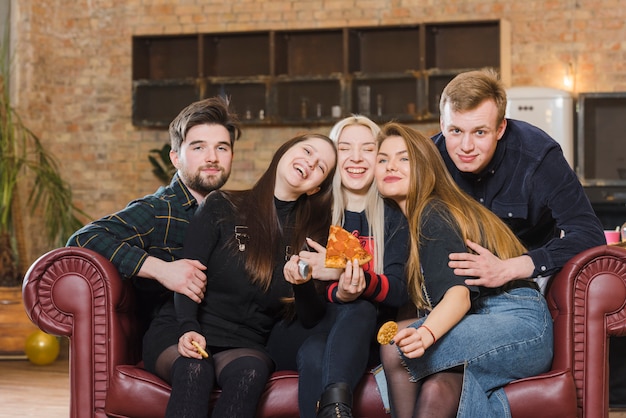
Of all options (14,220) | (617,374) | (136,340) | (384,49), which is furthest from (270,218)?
(384,49)

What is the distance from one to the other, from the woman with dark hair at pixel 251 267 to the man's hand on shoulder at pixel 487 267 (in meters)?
0.48

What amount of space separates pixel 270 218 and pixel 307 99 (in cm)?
509

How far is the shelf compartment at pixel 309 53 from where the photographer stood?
8.15 meters

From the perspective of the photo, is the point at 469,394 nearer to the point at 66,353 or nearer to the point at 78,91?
the point at 66,353

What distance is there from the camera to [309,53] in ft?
27.0

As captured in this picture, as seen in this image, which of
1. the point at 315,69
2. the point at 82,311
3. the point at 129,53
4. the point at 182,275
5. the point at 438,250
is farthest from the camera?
the point at 129,53

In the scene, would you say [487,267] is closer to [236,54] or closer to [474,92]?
[474,92]

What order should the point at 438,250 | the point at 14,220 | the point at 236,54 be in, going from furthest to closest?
the point at 236,54 → the point at 14,220 → the point at 438,250

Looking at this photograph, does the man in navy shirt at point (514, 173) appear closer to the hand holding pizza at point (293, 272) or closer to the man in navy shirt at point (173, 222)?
the hand holding pizza at point (293, 272)

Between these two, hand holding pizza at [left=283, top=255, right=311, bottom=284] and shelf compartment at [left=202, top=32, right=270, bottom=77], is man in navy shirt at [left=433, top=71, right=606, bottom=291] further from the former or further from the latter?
shelf compartment at [left=202, top=32, right=270, bottom=77]

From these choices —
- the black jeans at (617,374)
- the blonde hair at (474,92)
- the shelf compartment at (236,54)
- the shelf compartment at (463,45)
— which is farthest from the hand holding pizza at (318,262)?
the shelf compartment at (236,54)

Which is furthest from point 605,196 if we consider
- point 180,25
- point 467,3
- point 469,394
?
point 469,394

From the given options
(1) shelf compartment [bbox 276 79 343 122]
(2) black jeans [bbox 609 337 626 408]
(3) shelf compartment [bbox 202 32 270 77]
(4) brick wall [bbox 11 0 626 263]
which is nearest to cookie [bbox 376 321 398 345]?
(2) black jeans [bbox 609 337 626 408]

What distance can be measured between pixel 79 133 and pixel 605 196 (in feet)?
15.1
